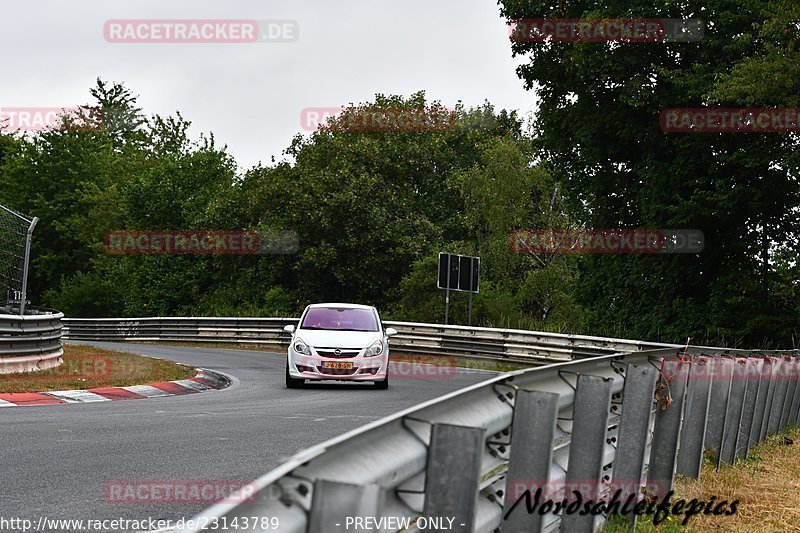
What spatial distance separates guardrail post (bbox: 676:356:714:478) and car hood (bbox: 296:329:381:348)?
1013cm

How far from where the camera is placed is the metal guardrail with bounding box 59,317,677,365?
25625 mm

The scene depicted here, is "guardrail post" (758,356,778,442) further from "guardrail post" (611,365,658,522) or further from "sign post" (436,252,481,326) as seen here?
"sign post" (436,252,481,326)

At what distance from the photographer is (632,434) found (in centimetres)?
589

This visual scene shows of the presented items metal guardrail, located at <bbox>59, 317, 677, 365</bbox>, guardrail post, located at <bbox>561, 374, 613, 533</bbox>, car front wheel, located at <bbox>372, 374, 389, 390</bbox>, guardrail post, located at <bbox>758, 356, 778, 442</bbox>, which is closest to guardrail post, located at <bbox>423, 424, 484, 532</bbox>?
guardrail post, located at <bbox>561, 374, 613, 533</bbox>

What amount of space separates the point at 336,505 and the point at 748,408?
781cm

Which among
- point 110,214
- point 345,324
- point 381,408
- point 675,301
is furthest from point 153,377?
point 110,214

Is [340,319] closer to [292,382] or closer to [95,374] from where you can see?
[292,382]

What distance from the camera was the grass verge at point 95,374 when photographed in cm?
1494

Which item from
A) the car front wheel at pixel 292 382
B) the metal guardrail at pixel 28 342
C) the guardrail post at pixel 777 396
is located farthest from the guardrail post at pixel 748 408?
the metal guardrail at pixel 28 342

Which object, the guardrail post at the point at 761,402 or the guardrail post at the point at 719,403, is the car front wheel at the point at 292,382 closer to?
the guardrail post at the point at 761,402

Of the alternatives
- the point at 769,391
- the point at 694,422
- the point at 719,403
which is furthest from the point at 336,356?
the point at 694,422

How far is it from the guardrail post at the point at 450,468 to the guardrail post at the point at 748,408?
6.67m

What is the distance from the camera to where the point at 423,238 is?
153ft

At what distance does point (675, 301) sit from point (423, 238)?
801 inches
